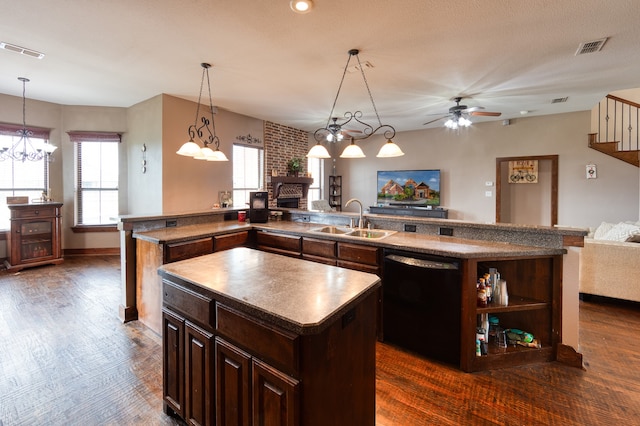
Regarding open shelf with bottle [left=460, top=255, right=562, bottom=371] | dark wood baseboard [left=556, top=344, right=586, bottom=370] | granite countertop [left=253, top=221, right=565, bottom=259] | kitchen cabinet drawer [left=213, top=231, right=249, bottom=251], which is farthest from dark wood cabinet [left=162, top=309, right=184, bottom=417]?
dark wood baseboard [left=556, top=344, right=586, bottom=370]

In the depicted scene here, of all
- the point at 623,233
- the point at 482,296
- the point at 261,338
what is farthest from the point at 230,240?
the point at 623,233

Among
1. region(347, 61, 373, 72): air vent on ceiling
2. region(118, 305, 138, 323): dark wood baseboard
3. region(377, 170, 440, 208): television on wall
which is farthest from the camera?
region(377, 170, 440, 208): television on wall

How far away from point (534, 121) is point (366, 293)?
277 inches

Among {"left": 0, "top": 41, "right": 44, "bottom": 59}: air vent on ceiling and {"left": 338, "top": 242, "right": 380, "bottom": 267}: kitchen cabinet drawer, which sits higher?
{"left": 0, "top": 41, "right": 44, "bottom": 59}: air vent on ceiling

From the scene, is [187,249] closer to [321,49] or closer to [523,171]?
[321,49]

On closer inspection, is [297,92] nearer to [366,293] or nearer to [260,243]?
[260,243]

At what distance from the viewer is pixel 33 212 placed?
485 centimetres

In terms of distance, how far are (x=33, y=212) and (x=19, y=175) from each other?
92 centimetres

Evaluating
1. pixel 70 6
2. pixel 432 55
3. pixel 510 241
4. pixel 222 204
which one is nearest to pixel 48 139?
pixel 222 204

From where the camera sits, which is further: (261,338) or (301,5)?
(301,5)

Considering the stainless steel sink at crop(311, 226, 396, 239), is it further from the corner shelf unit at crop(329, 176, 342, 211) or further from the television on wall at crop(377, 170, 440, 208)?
the corner shelf unit at crop(329, 176, 342, 211)

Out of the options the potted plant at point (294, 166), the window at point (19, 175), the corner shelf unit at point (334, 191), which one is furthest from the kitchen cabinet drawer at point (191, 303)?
A: the corner shelf unit at point (334, 191)

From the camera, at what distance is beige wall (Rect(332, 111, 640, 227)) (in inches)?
222

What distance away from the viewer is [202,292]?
1.45 m
